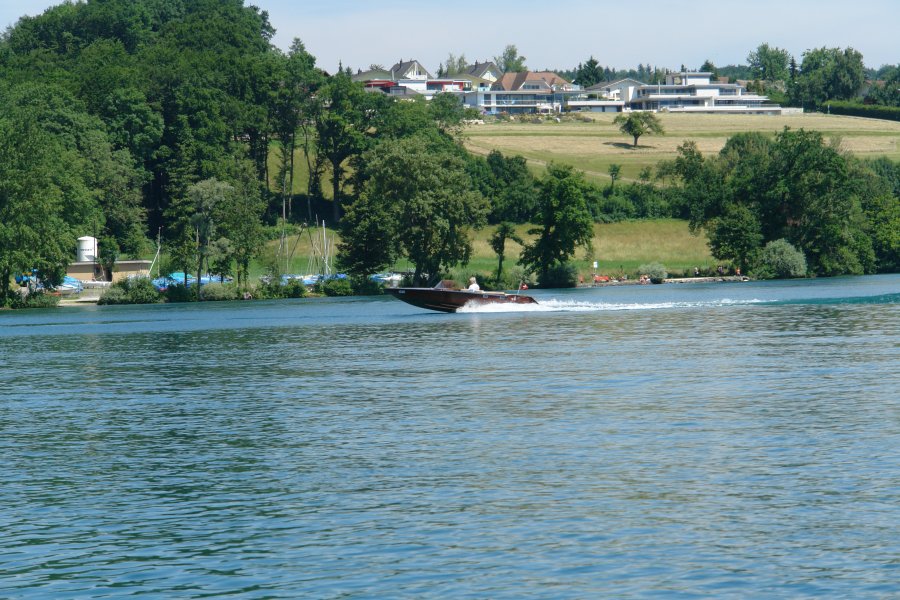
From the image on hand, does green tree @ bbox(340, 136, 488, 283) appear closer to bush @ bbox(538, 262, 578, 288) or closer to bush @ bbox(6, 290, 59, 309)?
bush @ bbox(538, 262, 578, 288)

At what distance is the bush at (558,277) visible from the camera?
148 m

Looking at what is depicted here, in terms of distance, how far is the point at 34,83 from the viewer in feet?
573

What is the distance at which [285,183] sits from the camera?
7303 inches

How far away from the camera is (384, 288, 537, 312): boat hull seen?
98.4 meters

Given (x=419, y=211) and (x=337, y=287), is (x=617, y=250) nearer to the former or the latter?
(x=419, y=211)

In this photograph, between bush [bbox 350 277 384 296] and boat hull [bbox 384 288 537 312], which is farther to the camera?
bush [bbox 350 277 384 296]

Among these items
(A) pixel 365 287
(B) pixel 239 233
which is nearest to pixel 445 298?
(B) pixel 239 233

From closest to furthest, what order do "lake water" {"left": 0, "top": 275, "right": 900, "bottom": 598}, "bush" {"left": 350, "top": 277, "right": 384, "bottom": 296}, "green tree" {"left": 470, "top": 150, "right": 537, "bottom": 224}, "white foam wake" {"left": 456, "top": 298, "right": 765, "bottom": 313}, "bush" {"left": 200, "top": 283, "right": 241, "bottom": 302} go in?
1. "lake water" {"left": 0, "top": 275, "right": 900, "bottom": 598}
2. "white foam wake" {"left": 456, "top": 298, "right": 765, "bottom": 313}
3. "bush" {"left": 200, "top": 283, "right": 241, "bottom": 302}
4. "bush" {"left": 350, "top": 277, "right": 384, "bottom": 296}
5. "green tree" {"left": 470, "top": 150, "right": 537, "bottom": 224}

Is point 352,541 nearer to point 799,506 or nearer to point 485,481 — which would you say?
point 485,481

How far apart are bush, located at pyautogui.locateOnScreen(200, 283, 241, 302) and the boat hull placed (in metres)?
45.2

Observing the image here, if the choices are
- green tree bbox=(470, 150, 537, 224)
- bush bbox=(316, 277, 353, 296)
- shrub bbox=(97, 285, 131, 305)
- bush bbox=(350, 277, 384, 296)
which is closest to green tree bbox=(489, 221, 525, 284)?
bush bbox=(350, 277, 384, 296)

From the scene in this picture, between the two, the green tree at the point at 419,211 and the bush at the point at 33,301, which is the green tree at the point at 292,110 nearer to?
the green tree at the point at 419,211

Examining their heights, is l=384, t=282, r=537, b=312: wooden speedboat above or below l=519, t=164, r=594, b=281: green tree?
below

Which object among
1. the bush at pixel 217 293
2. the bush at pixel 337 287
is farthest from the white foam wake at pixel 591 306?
the bush at pixel 217 293
